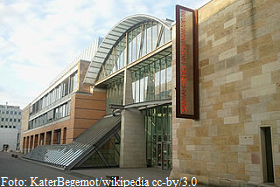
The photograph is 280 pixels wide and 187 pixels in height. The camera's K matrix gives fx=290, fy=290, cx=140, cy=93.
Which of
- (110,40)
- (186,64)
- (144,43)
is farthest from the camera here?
(110,40)

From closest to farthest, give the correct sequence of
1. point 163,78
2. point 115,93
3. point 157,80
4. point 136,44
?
point 163,78 < point 157,80 < point 136,44 < point 115,93

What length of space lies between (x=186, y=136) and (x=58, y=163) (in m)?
12.3

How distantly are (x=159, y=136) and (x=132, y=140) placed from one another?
231cm

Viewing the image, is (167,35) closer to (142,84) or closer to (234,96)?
(142,84)

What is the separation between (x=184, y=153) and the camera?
49.0 ft

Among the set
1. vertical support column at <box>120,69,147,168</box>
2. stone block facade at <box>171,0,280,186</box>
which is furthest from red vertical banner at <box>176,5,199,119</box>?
vertical support column at <box>120,69,147,168</box>

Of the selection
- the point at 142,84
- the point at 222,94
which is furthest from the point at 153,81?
the point at 222,94

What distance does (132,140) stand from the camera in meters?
24.2

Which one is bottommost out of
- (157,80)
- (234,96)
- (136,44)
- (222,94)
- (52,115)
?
(234,96)

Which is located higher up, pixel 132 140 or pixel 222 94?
pixel 222 94

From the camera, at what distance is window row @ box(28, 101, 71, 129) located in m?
36.5

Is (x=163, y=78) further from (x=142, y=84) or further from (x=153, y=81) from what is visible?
(x=142, y=84)

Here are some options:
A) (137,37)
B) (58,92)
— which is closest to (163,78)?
(137,37)

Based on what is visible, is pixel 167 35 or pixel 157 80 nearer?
pixel 167 35
